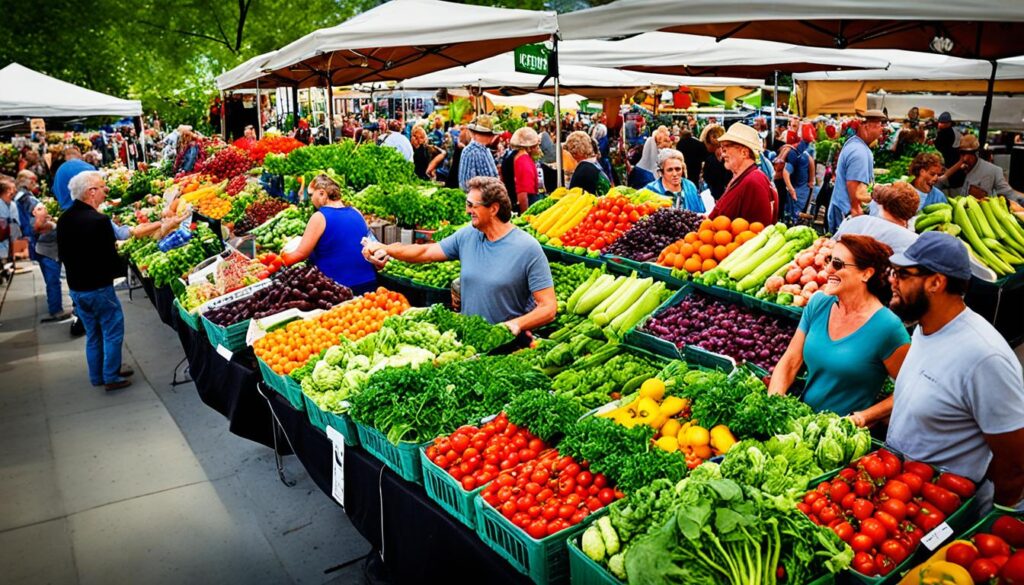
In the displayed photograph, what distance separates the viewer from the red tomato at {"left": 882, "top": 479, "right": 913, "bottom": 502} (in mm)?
2518

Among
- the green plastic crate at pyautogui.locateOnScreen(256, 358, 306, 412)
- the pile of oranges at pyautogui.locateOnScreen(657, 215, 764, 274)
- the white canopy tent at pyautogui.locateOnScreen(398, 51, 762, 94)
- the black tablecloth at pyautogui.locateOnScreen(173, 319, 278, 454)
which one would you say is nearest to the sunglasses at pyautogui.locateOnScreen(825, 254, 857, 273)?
the pile of oranges at pyautogui.locateOnScreen(657, 215, 764, 274)

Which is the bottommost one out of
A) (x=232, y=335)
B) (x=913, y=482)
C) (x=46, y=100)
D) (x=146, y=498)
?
(x=146, y=498)

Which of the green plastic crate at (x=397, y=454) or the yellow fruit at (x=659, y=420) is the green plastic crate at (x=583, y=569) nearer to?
the yellow fruit at (x=659, y=420)

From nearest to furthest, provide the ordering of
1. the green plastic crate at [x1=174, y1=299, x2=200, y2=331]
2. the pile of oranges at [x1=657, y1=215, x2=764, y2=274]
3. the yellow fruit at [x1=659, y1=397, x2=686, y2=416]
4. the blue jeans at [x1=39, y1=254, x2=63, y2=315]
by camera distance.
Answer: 1. the yellow fruit at [x1=659, y1=397, x2=686, y2=416]
2. the pile of oranges at [x1=657, y1=215, x2=764, y2=274]
3. the green plastic crate at [x1=174, y1=299, x2=200, y2=331]
4. the blue jeans at [x1=39, y1=254, x2=63, y2=315]

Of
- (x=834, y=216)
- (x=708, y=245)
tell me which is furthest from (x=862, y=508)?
(x=834, y=216)

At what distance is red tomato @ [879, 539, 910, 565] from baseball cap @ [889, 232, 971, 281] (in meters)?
1.03

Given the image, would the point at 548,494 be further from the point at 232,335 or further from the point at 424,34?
the point at 424,34

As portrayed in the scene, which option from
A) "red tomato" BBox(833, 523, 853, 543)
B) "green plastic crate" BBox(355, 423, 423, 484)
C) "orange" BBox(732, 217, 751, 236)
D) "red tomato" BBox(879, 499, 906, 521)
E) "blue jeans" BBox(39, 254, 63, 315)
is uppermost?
"orange" BBox(732, 217, 751, 236)

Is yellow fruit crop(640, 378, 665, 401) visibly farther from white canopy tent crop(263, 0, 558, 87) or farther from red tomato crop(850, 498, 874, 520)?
white canopy tent crop(263, 0, 558, 87)

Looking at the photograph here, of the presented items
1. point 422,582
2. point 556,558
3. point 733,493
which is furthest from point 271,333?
point 733,493

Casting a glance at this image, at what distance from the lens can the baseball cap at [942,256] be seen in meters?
2.69

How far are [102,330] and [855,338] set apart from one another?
7.19 metres

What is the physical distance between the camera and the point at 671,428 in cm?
311

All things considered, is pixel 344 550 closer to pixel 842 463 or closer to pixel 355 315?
pixel 355 315
